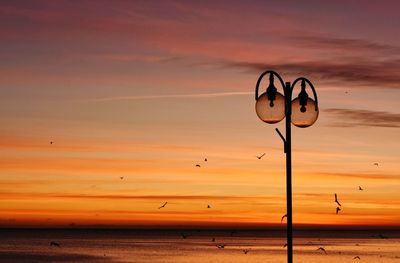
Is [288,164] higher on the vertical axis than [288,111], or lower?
lower

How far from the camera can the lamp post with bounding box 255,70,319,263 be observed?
16.3 metres

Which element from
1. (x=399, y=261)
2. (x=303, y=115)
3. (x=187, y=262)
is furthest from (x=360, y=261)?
(x=303, y=115)

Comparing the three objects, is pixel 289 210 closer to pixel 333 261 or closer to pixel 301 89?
pixel 301 89

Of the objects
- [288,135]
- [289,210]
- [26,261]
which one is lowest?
[289,210]

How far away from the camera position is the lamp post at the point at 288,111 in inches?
642

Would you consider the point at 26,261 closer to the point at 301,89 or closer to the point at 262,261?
the point at 262,261

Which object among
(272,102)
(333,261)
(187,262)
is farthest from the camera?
(333,261)

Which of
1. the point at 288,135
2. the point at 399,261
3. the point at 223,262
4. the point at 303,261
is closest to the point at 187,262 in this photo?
the point at 223,262

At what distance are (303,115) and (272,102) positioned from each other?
31.5 inches

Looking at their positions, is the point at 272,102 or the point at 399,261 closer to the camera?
the point at 272,102

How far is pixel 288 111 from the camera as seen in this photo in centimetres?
1652

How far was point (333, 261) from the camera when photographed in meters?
115

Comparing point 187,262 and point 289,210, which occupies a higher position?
point 187,262

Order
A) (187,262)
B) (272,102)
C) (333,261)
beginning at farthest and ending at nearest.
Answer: (333,261) → (187,262) → (272,102)
